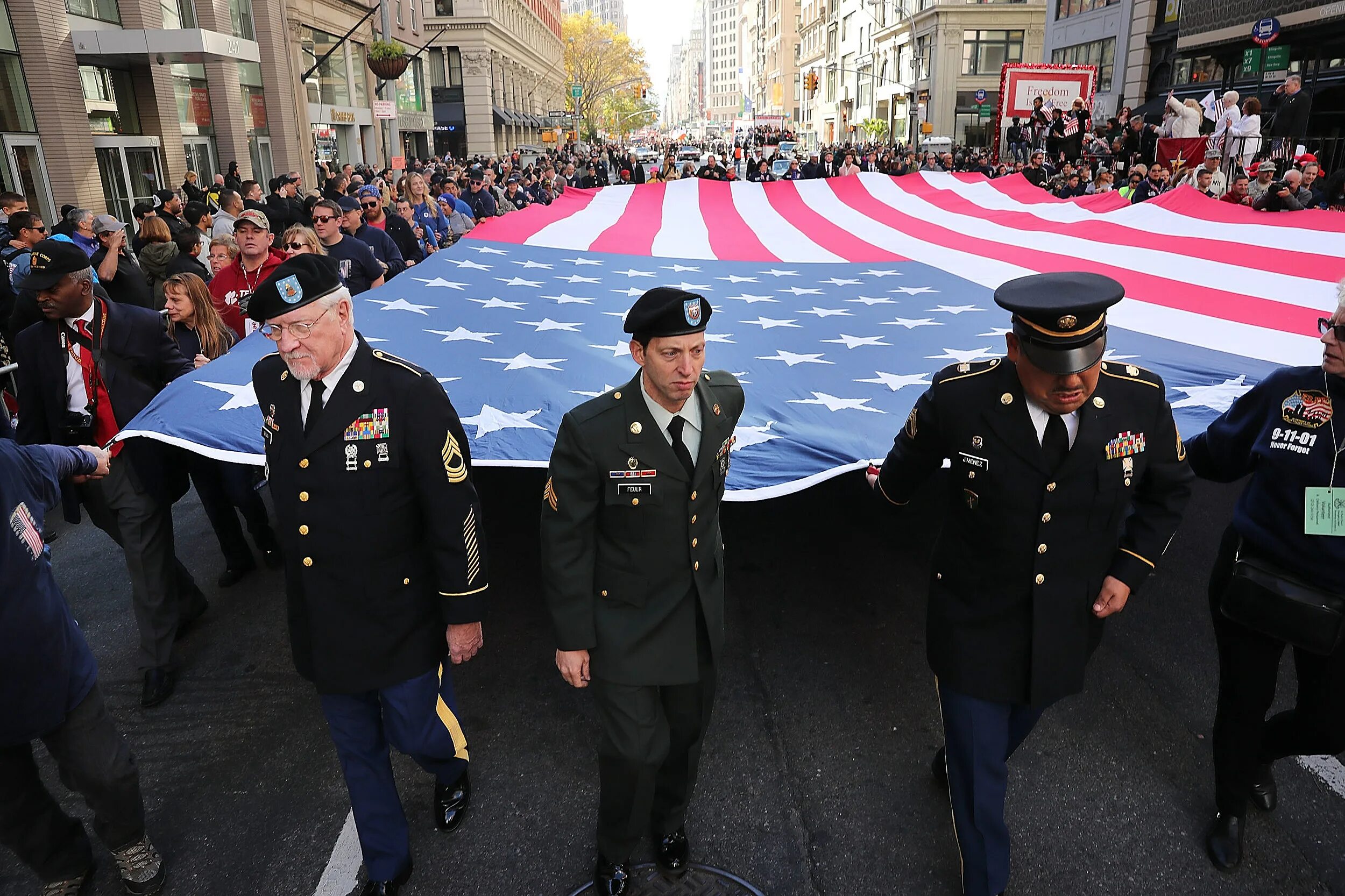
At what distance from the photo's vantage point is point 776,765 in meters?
3.16

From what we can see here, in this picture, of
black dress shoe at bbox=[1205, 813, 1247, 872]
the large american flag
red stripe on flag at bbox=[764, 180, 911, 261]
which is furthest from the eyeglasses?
red stripe on flag at bbox=[764, 180, 911, 261]

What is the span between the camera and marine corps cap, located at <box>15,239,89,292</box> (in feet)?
11.0

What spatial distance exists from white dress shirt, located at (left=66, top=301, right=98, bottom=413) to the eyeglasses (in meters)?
1.88

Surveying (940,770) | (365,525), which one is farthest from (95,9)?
(940,770)

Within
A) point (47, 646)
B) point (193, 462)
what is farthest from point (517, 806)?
point (193, 462)

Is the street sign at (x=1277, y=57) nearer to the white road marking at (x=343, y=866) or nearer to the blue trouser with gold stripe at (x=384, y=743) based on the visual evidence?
the blue trouser with gold stripe at (x=384, y=743)

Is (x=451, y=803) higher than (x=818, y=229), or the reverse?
(x=818, y=229)

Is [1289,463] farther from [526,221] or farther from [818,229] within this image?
[526,221]

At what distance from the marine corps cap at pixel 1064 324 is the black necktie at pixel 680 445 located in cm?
85

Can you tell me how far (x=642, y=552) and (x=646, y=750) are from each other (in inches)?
21.5

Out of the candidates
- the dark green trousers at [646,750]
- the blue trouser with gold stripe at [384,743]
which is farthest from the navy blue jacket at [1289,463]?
the blue trouser with gold stripe at [384,743]

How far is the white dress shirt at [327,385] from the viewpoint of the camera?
2340 mm

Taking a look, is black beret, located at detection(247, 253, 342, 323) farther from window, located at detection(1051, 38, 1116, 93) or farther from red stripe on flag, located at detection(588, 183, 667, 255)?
window, located at detection(1051, 38, 1116, 93)

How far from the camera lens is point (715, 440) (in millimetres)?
2355
